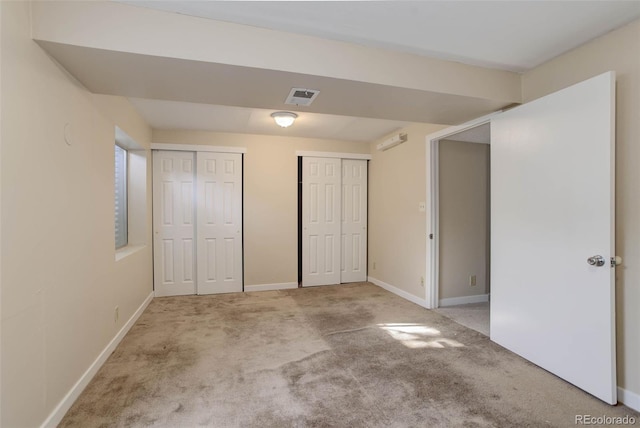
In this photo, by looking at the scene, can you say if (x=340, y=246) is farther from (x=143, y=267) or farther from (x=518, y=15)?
(x=518, y=15)

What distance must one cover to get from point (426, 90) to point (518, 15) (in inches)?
26.2

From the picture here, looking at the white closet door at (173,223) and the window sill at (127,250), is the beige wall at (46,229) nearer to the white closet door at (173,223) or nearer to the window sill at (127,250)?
the window sill at (127,250)

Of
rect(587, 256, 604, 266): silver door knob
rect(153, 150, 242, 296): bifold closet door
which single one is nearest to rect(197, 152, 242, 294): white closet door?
rect(153, 150, 242, 296): bifold closet door

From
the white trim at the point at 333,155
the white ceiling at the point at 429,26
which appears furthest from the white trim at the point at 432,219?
the white trim at the point at 333,155

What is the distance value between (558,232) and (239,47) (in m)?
2.47

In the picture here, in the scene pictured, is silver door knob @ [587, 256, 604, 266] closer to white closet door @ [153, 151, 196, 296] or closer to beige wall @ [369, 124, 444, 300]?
beige wall @ [369, 124, 444, 300]

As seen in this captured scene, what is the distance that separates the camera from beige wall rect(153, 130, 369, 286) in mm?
4699

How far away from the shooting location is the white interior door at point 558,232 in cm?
195

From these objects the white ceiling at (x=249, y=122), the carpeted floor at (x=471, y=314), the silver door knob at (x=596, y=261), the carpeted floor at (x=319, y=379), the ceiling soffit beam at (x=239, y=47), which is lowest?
the carpeted floor at (x=319, y=379)

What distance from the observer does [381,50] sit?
7.36ft

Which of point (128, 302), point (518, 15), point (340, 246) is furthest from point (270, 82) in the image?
point (340, 246)

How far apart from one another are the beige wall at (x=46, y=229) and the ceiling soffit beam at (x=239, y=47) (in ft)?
0.72

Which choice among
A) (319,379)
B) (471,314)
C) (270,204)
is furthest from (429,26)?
(270,204)

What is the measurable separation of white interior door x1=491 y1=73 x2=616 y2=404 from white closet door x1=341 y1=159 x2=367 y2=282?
2.62 metres
